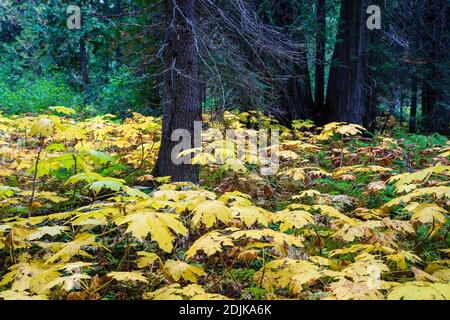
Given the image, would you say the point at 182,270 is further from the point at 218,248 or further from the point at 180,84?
the point at 180,84

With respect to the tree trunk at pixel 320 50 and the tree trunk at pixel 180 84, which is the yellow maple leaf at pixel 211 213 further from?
the tree trunk at pixel 320 50

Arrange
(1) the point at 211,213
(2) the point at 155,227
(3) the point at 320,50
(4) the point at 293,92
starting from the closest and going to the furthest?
1. (2) the point at 155,227
2. (1) the point at 211,213
3. (3) the point at 320,50
4. (4) the point at 293,92

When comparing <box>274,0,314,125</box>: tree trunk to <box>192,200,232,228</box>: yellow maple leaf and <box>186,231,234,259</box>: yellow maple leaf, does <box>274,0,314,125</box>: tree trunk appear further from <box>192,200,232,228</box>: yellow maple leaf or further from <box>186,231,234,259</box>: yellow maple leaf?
<box>186,231,234,259</box>: yellow maple leaf

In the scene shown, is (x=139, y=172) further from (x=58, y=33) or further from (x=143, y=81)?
(x=58, y=33)

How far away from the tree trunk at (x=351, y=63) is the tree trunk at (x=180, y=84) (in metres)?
5.88

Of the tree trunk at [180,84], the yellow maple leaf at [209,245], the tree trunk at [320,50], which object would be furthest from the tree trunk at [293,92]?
the yellow maple leaf at [209,245]

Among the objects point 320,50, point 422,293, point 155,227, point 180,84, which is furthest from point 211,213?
point 320,50

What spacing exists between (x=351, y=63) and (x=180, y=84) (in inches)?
257

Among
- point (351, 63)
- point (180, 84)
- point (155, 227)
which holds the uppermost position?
point (351, 63)

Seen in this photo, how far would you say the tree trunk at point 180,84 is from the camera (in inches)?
212

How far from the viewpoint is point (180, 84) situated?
5449mm

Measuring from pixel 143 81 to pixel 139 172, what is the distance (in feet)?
9.43

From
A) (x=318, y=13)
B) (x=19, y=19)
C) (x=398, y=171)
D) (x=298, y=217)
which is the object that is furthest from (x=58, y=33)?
(x=298, y=217)
